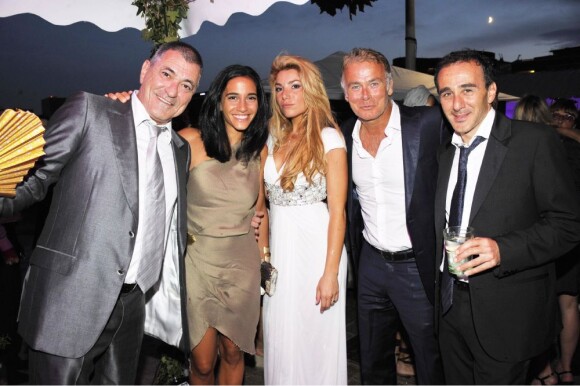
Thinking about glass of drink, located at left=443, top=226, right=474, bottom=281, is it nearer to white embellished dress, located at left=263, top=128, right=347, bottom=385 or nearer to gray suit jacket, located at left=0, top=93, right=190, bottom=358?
white embellished dress, located at left=263, top=128, right=347, bottom=385

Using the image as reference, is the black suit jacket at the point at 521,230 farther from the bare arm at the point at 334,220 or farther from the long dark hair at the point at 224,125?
the long dark hair at the point at 224,125

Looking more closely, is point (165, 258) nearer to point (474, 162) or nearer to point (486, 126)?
point (474, 162)

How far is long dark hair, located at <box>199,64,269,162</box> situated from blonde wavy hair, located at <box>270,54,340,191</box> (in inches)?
5.6

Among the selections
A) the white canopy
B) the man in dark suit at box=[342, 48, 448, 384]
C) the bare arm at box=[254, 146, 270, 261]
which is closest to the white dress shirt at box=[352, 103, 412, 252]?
the man in dark suit at box=[342, 48, 448, 384]

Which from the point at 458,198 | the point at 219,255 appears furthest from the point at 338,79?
the point at 458,198

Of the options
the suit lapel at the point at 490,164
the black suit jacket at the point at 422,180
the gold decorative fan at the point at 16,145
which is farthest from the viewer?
the black suit jacket at the point at 422,180

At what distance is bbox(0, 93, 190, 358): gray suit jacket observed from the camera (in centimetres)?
210

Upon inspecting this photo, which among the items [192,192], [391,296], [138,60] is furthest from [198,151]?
[391,296]

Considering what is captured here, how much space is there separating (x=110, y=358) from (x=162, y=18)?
2.26 m

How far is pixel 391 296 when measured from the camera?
10.2ft

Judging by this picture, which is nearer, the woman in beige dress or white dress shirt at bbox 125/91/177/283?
white dress shirt at bbox 125/91/177/283

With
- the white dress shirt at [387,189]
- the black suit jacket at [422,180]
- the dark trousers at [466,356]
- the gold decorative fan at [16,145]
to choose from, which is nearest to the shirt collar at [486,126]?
the black suit jacket at [422,180]

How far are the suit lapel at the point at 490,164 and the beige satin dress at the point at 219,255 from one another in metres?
1.51

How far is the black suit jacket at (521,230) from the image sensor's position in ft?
7.14
